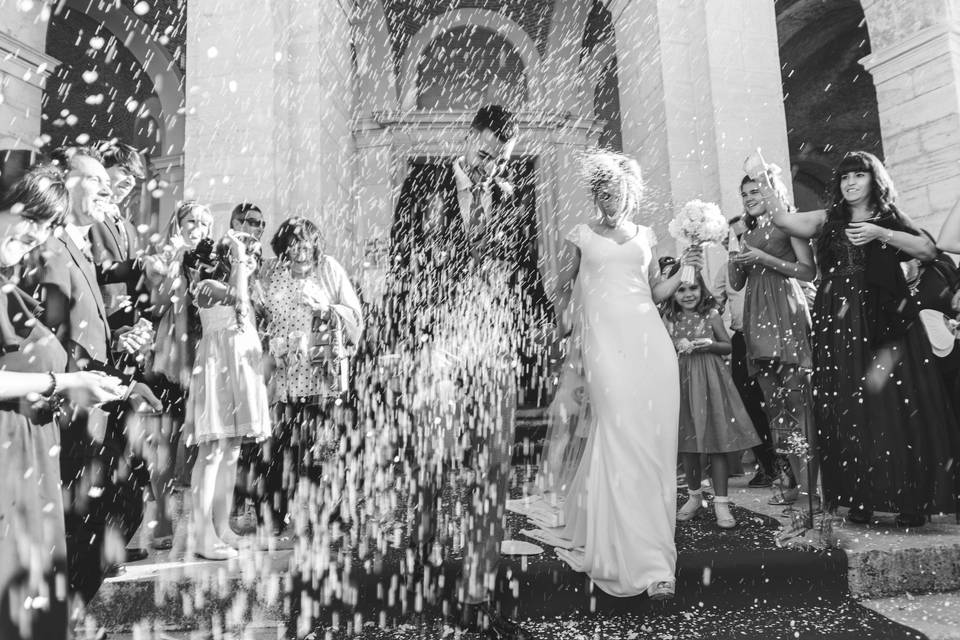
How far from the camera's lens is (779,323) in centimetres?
425

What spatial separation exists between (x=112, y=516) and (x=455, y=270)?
72.6 inches

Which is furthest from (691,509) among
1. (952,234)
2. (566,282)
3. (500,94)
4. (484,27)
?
(484,27)

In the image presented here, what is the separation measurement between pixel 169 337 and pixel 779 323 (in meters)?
4.02

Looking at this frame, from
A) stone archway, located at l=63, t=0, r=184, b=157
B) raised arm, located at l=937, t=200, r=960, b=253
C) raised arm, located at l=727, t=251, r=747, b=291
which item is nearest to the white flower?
raised arm, located at l=727, t=251, r=747, b=291

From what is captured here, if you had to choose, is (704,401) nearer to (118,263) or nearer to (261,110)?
(118,263)

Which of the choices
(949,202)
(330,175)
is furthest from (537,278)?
(949,202)

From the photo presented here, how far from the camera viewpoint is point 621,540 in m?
2.78

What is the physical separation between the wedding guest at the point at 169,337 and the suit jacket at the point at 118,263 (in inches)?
3.0

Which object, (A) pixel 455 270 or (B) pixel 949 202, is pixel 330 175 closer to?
(A) pixel 455 270

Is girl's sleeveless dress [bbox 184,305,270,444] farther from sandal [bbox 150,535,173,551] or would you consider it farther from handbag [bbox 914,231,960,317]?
handbag [bbox 914,231,960,317]

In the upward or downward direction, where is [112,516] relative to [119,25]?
downward

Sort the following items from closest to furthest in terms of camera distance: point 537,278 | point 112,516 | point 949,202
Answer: point 112,516, point 537,278, point 949,202

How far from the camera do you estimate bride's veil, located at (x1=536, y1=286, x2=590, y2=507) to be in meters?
3.39

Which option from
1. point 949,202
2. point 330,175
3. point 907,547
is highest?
point 330,175
